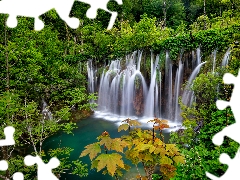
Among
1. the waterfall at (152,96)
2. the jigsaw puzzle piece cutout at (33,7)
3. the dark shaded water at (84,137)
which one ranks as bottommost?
the dark shaded water at (84,137)

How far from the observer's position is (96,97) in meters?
4.95

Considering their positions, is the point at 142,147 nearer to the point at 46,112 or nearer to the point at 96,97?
the point at 96,97

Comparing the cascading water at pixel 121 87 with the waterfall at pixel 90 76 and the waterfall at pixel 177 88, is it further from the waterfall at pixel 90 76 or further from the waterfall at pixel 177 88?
the waterfall at pixel 177 88

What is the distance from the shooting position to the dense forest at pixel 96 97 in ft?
7.88

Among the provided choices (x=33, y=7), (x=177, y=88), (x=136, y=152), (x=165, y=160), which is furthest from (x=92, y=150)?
(x=177, y=88)

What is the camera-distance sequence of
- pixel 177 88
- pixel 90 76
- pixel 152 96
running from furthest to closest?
pixel 90 76 → pixel 152 96 → pixel 177 88

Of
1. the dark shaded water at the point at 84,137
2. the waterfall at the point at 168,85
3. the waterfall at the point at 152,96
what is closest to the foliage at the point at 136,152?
the dark shaded water at the point at 84,137

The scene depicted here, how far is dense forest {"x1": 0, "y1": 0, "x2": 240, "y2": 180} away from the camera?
2.40m

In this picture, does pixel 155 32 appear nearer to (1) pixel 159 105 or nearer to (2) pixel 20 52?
(1) pixel 159 105

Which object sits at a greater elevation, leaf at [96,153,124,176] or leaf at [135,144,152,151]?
leaf at [135,144,152,151]

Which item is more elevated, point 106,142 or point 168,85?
point 106,142

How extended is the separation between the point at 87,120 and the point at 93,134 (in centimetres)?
170

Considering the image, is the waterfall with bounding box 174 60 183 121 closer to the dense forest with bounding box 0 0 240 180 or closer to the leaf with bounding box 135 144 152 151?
the dense forest with bounding box 0 0 240 180

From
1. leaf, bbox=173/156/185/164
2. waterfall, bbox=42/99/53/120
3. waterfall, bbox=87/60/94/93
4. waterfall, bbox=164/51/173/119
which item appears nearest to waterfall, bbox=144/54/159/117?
waterfall, bbox=164/51/173/119
